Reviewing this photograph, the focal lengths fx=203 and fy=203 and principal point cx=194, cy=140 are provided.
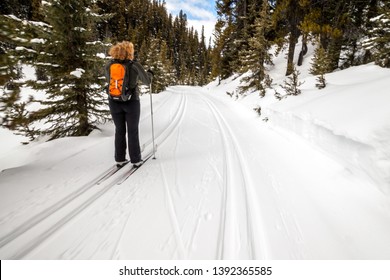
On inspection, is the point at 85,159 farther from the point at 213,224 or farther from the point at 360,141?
the point at 360,141

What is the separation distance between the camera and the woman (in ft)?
12.2

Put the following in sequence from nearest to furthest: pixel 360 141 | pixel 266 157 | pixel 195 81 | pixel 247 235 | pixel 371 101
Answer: pixel 247 235 → pixel 360 141 → pixel 371 101 → pixel 266 157 → pixel 195 81

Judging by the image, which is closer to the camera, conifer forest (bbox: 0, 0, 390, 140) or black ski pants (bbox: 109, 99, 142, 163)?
black ski pants (bbox: 109, 99, 142, 163)

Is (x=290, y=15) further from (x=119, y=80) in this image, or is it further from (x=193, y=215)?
(x=193, y=215)

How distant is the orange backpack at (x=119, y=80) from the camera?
3.69 meters

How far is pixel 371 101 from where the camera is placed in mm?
4453

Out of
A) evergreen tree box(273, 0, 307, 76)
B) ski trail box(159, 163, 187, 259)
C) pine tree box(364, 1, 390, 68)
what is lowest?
ski trail box(159, 163, 187, 259)

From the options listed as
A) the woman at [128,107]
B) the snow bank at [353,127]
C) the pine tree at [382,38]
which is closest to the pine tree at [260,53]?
the pine tree at [382,38]

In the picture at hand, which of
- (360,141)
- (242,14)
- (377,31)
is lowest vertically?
(360,141)

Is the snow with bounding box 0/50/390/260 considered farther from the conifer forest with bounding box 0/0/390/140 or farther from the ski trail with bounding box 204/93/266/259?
the conifer forest with bounding box 0/0/390/140

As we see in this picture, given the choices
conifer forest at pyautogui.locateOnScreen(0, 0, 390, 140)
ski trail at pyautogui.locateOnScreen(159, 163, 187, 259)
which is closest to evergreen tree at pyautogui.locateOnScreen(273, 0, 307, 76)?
conifer forest at pyautogui.locateOnScreen(0, 0, 390, 140)

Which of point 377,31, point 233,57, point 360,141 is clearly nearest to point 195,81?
point 233,57

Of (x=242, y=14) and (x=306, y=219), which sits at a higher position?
(x=242, y=14)

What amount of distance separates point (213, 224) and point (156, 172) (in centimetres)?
180
